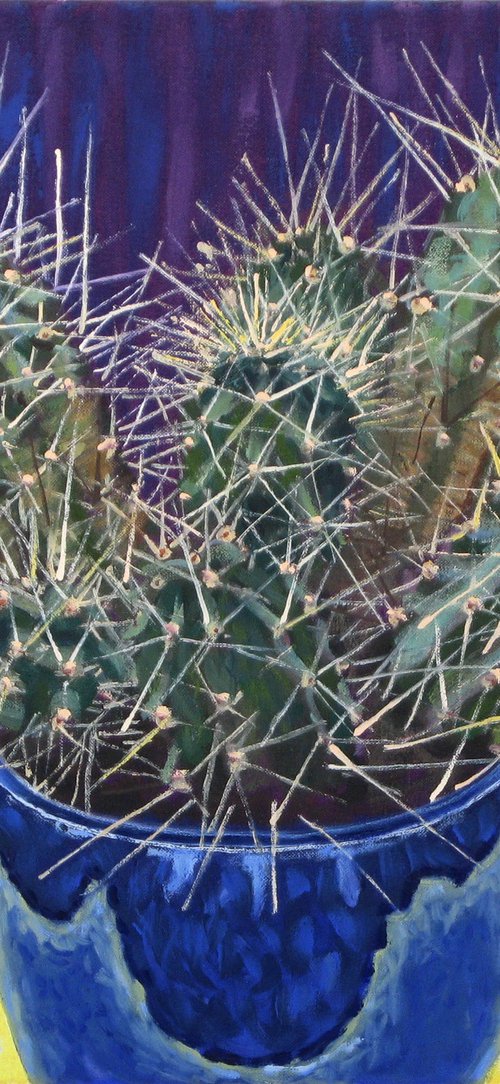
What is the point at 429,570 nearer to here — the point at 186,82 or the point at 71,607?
the point at 71,607

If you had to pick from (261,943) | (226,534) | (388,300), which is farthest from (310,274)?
(261,943)

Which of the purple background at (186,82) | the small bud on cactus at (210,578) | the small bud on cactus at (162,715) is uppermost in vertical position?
the purple background at (186,82)

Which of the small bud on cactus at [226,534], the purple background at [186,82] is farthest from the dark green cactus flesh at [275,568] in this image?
the purple background at [186,82]

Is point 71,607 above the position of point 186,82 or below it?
below

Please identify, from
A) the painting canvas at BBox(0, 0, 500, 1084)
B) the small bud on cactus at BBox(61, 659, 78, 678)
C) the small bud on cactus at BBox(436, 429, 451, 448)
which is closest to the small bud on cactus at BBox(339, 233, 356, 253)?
the painting canvas at BBox(0, 0, 500, 1084)

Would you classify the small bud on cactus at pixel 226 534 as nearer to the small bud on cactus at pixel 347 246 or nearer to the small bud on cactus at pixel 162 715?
the small bud on cactus at pixel 162 715

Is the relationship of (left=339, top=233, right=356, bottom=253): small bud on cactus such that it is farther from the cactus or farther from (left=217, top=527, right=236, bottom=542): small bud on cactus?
(left=217, top=527, right=236, bottom=542): small bud on cactus

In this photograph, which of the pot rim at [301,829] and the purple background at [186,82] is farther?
the purple background at [186,82]
